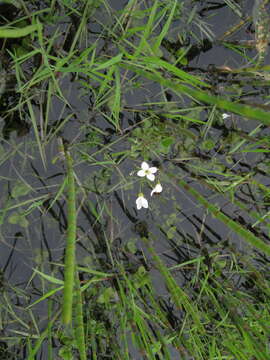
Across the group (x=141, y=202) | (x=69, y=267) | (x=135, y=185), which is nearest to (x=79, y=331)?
(x=69, y=267)

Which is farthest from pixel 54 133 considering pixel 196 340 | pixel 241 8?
pixel 196 340

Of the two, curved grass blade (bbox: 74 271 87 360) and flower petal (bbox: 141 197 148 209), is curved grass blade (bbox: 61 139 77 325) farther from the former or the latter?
flower petal (bbox: 141 197 148 209)

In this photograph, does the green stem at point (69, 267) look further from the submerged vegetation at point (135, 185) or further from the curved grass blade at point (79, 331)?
the submerged vegetation at point (135, 185)

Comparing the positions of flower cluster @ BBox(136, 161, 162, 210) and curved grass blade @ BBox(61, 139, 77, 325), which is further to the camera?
flower cluster @ BBox(136, 161, 162, 210)

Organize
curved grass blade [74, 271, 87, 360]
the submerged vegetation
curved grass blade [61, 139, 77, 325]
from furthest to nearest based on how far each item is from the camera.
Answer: the submerged vegetation
curved grass blade [74, 271, 87, 360]
curved grass blade [61, 139, 77, 325]

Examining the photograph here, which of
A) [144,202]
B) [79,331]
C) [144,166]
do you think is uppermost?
[144,166]

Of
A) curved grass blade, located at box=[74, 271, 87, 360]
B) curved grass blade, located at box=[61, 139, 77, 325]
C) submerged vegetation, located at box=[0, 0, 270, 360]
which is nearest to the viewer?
curved grass blade, located at box=[61, 139, 77, 325]

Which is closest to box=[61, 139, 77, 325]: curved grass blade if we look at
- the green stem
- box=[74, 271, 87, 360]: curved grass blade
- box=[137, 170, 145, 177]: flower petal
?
the green stem

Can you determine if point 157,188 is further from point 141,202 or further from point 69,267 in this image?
point 69,267
